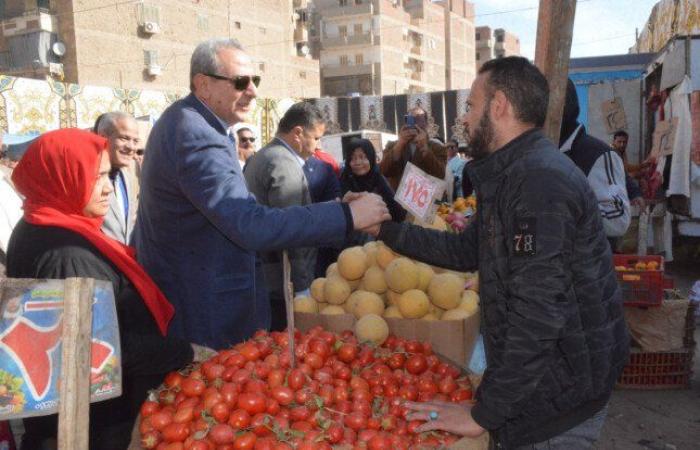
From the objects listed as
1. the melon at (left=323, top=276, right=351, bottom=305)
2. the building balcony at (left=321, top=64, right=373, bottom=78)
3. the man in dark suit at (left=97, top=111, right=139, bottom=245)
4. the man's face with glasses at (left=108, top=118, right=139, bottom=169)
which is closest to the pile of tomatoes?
the melon at (left=323, top=276, right=351, bottom=305)

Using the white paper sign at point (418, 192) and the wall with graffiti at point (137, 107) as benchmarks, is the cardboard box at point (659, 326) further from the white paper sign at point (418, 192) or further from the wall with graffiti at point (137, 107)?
the wall with graffiti at point (137, 107)

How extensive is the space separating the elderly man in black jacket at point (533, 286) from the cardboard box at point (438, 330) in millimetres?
743

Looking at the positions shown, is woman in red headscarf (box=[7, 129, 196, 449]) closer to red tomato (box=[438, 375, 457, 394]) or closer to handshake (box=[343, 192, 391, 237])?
handshake (box=[343, 192, 391, 237])

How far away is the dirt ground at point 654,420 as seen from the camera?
3688 mm

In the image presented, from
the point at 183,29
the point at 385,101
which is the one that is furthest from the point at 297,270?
the point at 183,29

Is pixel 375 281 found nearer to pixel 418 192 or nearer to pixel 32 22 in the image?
pixel 418 192

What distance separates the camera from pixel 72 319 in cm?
141

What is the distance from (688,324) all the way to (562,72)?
2600mm

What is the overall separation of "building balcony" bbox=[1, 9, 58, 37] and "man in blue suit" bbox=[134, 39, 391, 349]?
37060 millimetres

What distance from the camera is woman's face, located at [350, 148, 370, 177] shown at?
561cm

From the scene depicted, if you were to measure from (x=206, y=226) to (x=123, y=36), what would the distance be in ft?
128

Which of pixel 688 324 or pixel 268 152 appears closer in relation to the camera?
pixel 268 152

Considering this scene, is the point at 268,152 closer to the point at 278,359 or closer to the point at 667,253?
the point at 278,359

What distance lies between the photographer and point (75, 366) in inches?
55.1
